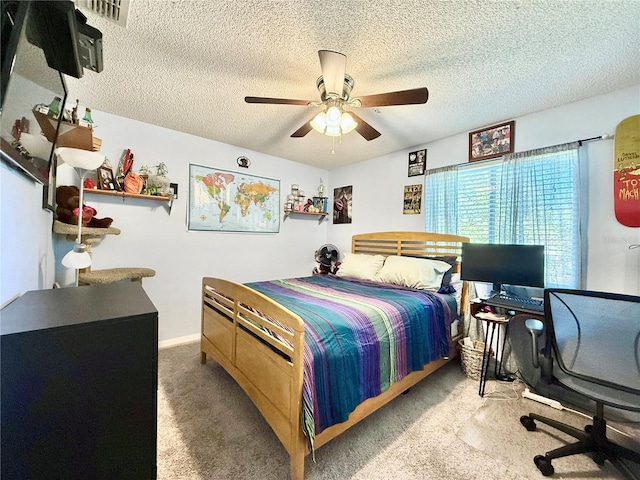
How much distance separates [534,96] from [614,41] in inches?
24.5

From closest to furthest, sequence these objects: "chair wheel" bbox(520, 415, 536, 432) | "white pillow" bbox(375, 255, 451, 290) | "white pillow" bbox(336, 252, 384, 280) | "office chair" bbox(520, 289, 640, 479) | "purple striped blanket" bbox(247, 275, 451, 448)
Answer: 1. "office chair" bbox(520, 289, 640, 479)
2. "purple striped blanket" bbox(247, 275, 451, 448)
3. "chair wheel" bbox(520, 415, 536, 432)
4. "white pillow" bbox(375, 255, 451, 290)
5. "white pillow" bbox(336, 252, 384, 280)

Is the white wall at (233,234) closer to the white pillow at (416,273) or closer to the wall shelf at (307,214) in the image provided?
the wall shelf at (307,214)

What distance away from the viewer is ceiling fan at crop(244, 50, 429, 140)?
5.14 feet

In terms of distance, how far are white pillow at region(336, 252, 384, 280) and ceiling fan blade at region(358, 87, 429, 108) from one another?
6.14 feet

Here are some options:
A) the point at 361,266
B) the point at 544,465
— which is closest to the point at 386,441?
the point at 544,465

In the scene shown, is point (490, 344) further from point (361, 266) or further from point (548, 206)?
point (361, 266)

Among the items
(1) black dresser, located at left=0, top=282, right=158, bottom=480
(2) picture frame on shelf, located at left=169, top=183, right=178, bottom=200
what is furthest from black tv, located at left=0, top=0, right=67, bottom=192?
(2) picture frame on shelf, located at left=169, top=183, right=178, bottom=200

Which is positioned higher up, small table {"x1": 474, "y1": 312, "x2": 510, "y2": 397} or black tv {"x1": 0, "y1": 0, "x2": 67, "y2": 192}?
black tv {"x1": 0, "y1": 0, "x2": 67, "y2": 192}

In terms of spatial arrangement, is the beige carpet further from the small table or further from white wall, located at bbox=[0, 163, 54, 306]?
white wall, located at bbox=[0, 163, 54, 306]

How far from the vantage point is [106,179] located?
8.40 ft

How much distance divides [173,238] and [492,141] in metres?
3.77

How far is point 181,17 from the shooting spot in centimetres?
147

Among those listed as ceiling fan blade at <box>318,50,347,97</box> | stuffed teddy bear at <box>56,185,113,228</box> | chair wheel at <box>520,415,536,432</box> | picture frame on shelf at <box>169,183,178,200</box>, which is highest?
ceiling fan blade at <box>318,50,347,97</box>

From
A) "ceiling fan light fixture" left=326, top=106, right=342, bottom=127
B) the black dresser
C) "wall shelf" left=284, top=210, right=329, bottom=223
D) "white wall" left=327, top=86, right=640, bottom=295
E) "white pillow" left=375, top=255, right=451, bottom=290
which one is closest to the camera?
the black dresser
